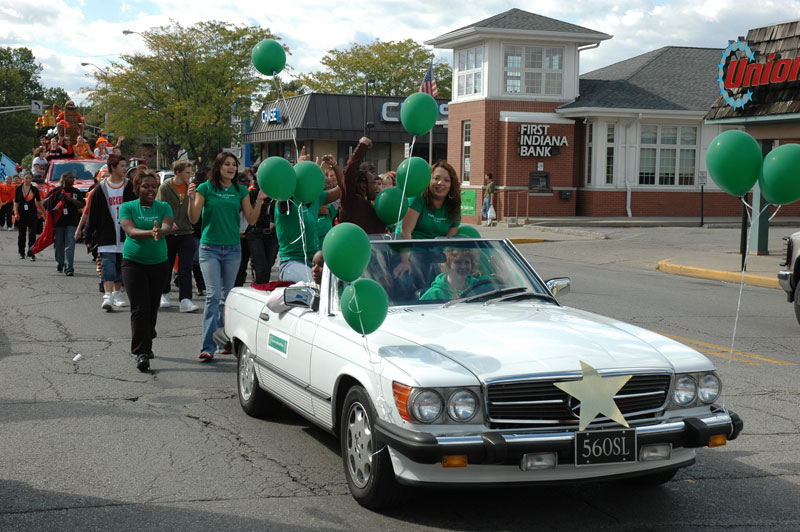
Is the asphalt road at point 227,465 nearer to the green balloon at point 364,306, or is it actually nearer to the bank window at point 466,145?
the green balloon at point 364,306

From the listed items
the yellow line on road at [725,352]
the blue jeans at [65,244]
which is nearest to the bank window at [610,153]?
the blue jeans at [65,244]

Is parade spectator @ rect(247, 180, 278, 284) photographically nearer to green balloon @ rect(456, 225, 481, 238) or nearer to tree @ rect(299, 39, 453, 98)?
green balloon @ rect(456, 225, 481, 238)

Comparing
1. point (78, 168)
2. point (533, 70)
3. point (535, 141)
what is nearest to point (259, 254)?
point (78, 168)

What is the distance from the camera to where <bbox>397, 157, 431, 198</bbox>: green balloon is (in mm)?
7051

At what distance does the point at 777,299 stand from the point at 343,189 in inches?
376

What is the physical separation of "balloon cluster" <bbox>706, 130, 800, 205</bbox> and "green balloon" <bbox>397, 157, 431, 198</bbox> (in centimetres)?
213

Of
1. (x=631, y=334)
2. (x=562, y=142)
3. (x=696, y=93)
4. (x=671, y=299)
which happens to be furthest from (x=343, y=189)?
(x=696, y=93)

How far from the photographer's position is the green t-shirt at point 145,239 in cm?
852

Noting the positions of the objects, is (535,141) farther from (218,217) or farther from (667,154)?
(218,217)

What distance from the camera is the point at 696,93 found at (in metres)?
37.2

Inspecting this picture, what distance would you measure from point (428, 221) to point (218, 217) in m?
2.44

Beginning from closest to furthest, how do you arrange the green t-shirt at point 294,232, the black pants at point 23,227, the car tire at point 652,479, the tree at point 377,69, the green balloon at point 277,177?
the car tire at point 652,479, the green balloon at point 277,177, the green t-shirt at point 294,232, the black pants at point 23,227, the tree at point 377,69

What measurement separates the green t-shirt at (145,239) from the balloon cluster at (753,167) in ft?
16.5

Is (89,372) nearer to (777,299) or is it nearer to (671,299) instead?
(671,299)
